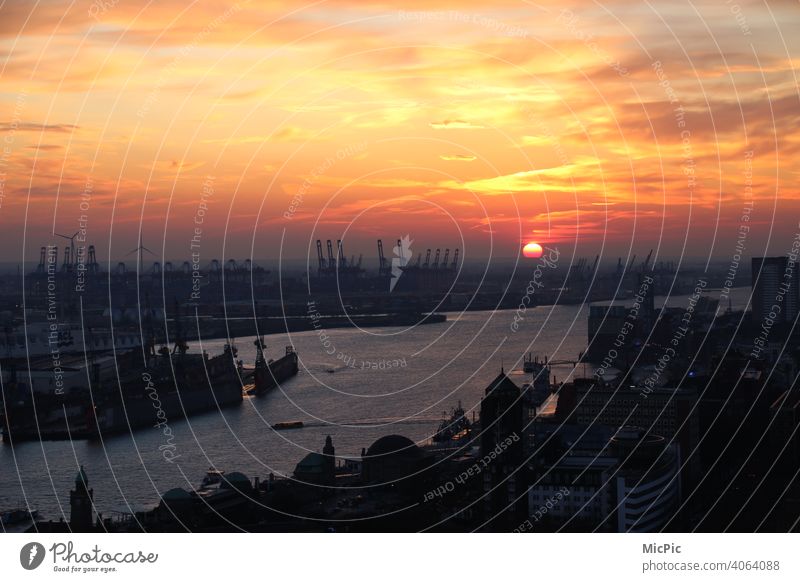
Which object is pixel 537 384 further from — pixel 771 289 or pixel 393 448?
pixel 393 448

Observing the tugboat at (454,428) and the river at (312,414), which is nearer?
the river at (312,414)

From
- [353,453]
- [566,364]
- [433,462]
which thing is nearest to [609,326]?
[566,364]

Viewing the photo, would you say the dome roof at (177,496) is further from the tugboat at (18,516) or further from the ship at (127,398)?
the ship at (127,398)

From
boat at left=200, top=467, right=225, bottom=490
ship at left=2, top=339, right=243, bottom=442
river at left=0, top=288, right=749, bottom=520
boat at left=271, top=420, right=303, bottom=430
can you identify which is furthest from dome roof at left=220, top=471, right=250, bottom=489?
boat at left=271, top=420, right=303, bottom=430

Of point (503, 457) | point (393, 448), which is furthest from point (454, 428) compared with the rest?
point (503, 457)

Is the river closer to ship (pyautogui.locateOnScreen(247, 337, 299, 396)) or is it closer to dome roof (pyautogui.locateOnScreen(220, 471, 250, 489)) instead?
ship (pyautogui.locateOnScreen(247, 337, 299, 396))

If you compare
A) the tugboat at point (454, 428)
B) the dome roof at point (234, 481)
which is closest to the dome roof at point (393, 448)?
the dome roof at point (234, 481)
